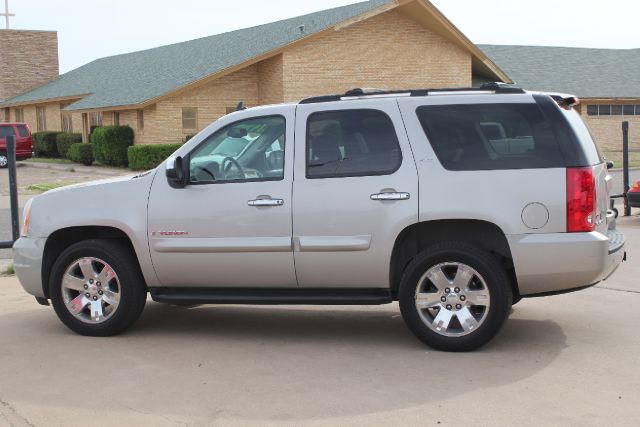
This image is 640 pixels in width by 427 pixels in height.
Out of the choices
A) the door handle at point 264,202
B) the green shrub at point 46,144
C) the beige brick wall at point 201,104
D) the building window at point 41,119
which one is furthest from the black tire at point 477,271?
the building window at point 41,119

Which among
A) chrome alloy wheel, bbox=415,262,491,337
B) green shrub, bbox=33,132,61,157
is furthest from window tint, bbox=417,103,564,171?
green shrub, bbox=33,132,61,157

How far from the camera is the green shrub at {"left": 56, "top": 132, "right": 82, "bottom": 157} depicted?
43.0 metres

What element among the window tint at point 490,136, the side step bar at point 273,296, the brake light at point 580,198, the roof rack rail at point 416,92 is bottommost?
the side step bar at point 273,296

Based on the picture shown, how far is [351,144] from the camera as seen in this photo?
23.6 ft

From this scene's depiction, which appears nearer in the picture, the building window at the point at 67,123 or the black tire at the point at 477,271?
the black tire at the point at 477,271

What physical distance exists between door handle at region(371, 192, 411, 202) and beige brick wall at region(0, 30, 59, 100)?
4914 centimetres

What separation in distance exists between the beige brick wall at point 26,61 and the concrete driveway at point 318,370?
155ft

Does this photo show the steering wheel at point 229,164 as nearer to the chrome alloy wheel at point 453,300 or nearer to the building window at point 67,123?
the chrome alloy wheel at point 453,300

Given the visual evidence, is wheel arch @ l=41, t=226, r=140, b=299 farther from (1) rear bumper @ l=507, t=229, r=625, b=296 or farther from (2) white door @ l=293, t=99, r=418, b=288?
(1) rear bumper @ l=507, t=229, r=625, b=296

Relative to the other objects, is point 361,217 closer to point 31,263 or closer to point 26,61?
point 31,263

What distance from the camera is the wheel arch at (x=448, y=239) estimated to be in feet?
23.0

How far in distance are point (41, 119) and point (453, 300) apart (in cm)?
4609

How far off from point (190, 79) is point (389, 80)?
23.1 ft

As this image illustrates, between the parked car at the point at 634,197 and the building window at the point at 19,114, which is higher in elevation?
the building window at the point at 19,114
